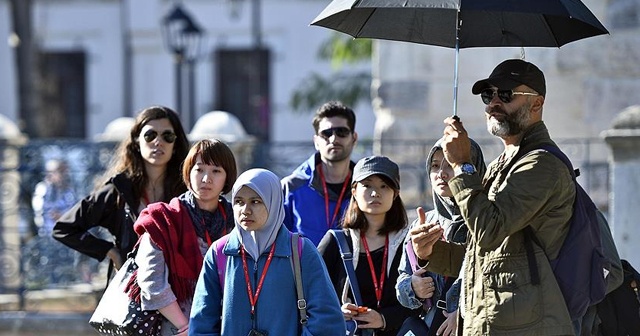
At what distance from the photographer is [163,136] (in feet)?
23.7

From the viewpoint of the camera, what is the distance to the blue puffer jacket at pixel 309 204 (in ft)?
24.5

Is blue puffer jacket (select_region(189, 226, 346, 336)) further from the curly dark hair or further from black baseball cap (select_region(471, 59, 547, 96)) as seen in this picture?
the curly dark hair

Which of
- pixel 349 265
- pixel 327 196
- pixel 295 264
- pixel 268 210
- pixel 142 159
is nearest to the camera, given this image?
pixel 295 264

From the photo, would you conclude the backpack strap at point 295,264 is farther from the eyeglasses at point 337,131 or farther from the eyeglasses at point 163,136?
the eyeglasses at point 337,131

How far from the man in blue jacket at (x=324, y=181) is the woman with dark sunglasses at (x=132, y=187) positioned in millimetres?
711

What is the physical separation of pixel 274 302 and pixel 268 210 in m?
0.42

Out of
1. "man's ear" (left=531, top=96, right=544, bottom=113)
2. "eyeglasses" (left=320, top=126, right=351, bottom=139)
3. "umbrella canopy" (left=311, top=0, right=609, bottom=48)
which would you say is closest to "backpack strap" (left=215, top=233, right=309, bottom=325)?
"umbrella canopy" (left=311, top=0, right=609, bottom=48)

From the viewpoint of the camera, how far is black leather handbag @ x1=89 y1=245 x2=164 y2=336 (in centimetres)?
641

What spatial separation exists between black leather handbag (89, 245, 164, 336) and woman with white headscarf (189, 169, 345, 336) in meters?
0.55

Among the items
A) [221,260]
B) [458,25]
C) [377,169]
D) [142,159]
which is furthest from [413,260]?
[142,159]

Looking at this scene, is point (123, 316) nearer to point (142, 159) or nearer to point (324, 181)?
Result: point (142, 159)

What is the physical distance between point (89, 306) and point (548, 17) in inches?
283

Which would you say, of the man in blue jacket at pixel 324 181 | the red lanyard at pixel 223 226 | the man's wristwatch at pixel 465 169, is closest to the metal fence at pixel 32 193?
the man in blue jacket at pixel 324 181

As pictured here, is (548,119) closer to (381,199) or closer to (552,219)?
(381,199)
